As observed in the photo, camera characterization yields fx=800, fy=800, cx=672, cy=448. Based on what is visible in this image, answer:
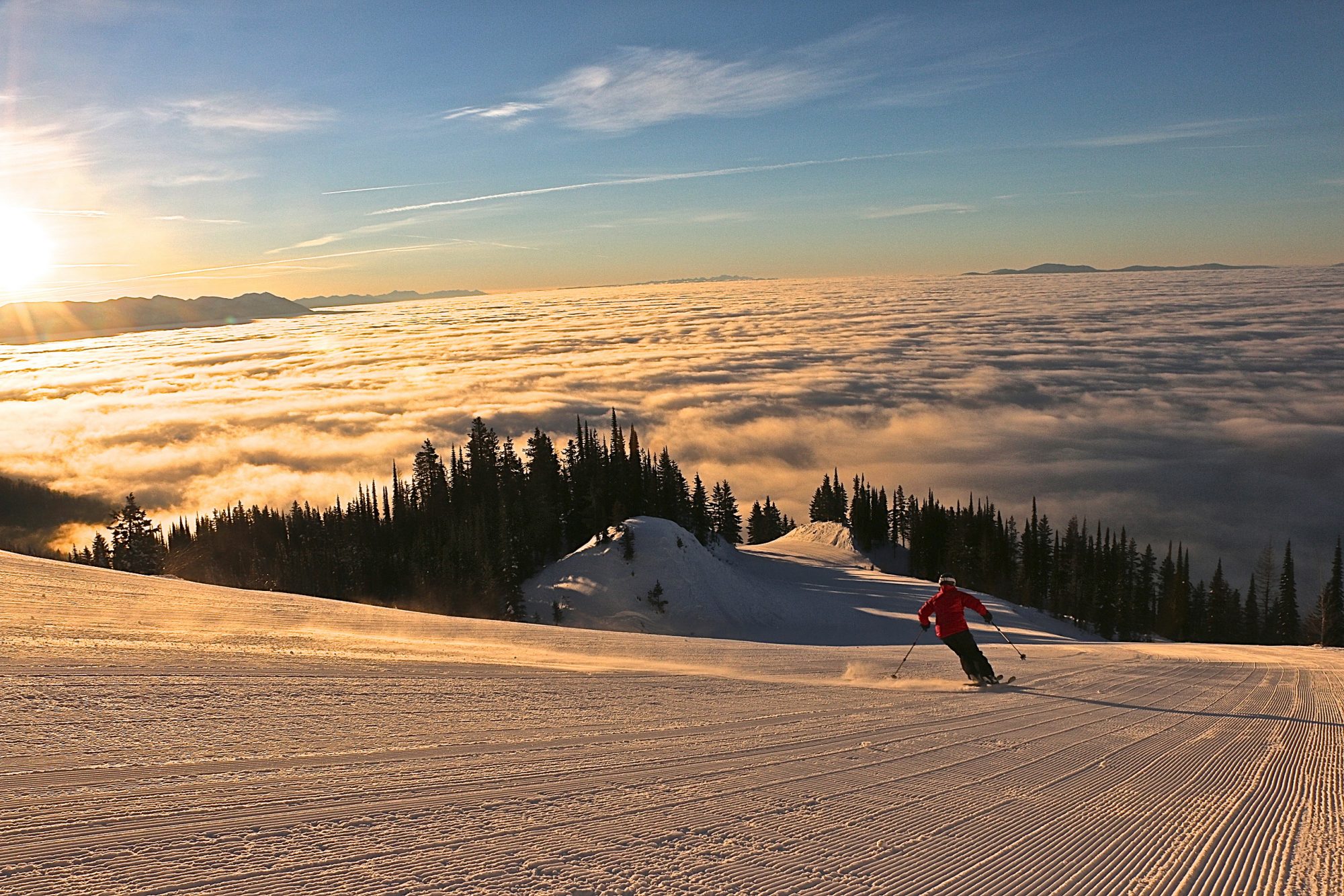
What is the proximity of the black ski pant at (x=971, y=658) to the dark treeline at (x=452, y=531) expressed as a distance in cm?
4281

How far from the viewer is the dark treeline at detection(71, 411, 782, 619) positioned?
59.9 meters

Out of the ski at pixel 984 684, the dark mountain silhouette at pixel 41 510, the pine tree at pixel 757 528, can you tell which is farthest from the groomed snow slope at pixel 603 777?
the dark mountain silhouette at pixel 41 510

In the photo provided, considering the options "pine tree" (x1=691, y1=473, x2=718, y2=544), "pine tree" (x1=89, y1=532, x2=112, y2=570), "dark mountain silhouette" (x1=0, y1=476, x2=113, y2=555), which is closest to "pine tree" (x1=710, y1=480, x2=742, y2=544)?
"pine tree" (x1=691, y1=473, x2=718, y2=544)

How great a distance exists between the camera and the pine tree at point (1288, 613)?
313 feet

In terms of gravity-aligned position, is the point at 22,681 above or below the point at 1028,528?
above

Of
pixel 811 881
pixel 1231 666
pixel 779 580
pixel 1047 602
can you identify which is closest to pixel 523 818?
pixel 811 881

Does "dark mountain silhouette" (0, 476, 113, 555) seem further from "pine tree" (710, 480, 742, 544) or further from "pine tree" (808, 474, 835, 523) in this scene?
"pine tree" (808, 474, 835, 523)

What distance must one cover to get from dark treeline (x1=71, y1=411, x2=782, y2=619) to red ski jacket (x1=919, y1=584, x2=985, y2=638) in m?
42.5

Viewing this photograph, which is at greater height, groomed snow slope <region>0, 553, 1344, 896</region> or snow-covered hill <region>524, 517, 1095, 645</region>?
groomed snow slope <region>0, 553, 1344, 896</region>

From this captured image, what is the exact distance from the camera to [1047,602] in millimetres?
98750

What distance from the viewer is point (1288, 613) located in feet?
318

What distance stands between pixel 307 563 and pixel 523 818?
78795 mm

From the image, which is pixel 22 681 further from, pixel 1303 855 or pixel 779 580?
pixel 779 580

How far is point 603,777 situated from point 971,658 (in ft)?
26.2
